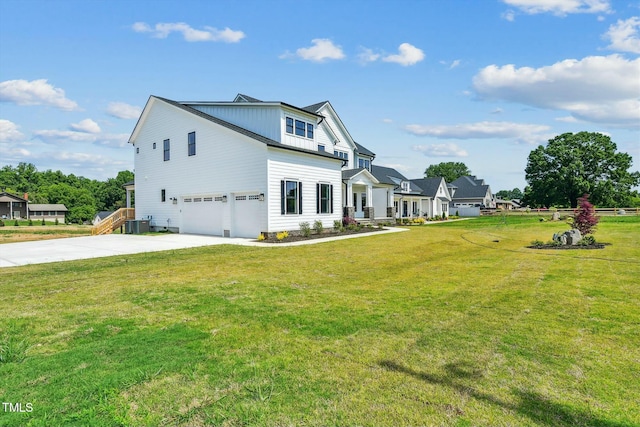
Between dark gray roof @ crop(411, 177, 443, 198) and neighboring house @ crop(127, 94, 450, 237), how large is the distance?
21761 mm

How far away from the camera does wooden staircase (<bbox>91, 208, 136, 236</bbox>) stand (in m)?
22.2

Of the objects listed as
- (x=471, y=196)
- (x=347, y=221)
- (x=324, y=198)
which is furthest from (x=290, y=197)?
(x=471, y=196)

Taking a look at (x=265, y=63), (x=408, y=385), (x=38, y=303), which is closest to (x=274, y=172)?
(x=265, y=63)

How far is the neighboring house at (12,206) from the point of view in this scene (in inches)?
2736

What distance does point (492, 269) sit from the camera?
881 centimetres

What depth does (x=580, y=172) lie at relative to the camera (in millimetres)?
49812

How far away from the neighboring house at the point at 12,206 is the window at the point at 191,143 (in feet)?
245

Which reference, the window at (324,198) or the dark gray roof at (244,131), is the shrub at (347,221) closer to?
the window at (324,198)

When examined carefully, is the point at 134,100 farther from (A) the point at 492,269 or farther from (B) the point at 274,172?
(A) the point at 492,269

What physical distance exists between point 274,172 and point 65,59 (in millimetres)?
10818

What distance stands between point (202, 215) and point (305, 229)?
271 inches

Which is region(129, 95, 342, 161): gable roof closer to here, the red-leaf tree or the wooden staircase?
the wooden staircase

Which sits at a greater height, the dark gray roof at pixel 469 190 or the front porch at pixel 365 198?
the dark gray roof at pixel 469 190

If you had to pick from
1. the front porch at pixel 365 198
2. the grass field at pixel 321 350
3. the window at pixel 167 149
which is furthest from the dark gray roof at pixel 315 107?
the grass field at pixel 321 350
